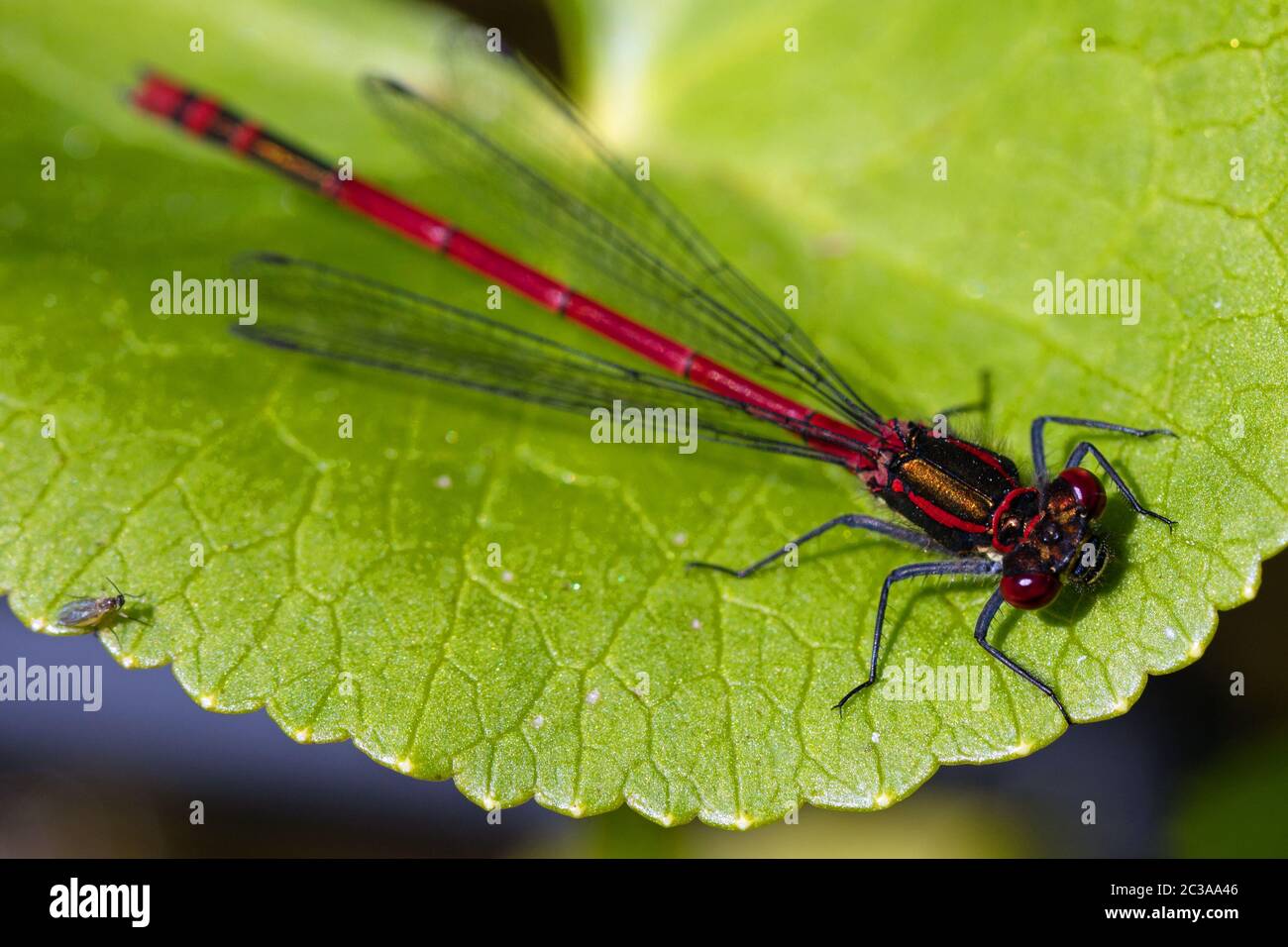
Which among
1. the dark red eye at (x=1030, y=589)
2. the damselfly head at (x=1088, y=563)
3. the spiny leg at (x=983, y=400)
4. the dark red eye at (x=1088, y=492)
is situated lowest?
the dark red eye at (x=1030, y=589)

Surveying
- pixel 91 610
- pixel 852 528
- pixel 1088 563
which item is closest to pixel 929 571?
pixel 852 528

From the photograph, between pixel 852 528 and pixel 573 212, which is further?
pixel 573 212

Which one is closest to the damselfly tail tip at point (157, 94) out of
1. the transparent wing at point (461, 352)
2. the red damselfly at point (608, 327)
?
the red damselfly at point (608, 327)

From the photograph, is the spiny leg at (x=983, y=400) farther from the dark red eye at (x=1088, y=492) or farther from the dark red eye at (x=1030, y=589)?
the dark red eye at (x=1030, y=589)

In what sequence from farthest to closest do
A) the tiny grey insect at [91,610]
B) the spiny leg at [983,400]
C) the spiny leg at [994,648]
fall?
the spiny leg at [983,400]
the tiny grey insect at [91,610]
the spiny leg at [994,648]

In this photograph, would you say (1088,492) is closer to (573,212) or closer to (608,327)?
(608,327)

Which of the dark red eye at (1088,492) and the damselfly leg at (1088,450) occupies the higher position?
the damselfly leg at (1088,450)
